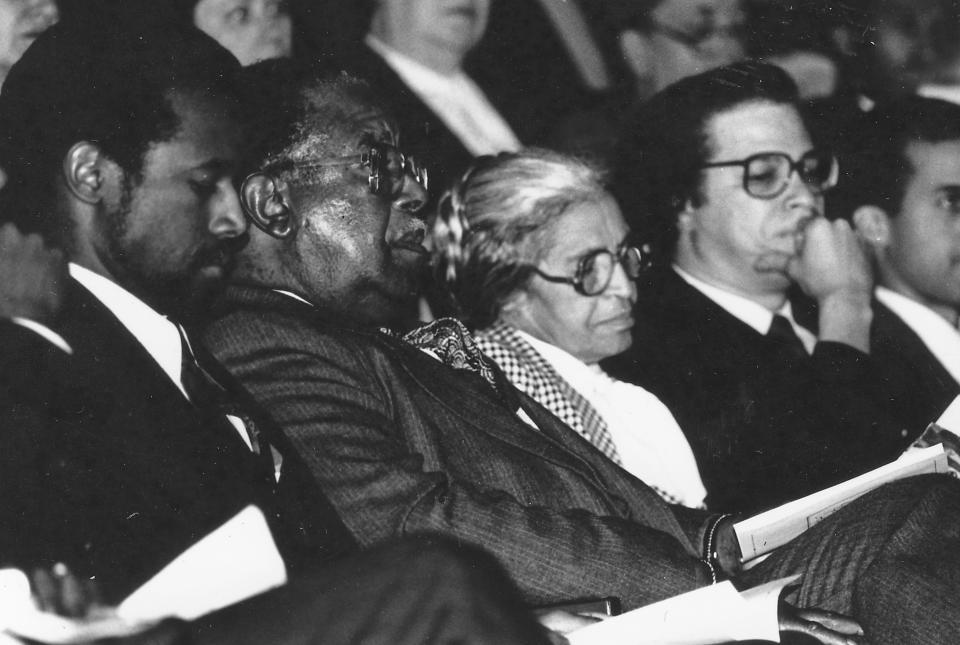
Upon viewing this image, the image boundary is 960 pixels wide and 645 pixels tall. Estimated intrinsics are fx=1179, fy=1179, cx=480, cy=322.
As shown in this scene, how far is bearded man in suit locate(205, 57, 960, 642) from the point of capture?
1926 millimetres

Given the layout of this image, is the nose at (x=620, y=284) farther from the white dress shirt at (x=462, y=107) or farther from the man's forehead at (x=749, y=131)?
the man's forehead at (x=749, y=131)

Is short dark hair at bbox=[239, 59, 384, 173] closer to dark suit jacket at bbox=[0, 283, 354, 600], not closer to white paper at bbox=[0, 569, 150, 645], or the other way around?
dark suit jacket at bbox=[0, 283, 354, 600]

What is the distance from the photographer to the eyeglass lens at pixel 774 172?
2.91 metres

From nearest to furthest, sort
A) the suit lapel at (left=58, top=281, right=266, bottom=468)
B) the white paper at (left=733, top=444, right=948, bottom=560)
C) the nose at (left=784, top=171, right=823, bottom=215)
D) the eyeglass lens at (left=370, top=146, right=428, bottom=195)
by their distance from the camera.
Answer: the suit lapel at (left=58, top=281, right=266, bottom=468), the white paper at (left=733, top=444, right=948, bottom=560), the eyeglass lens at (left=370, top=146, right=428, bottom=195), the nose at (left=784, top=171, right=823, bottom=215)

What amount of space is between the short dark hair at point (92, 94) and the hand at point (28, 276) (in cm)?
3

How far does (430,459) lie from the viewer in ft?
6.88

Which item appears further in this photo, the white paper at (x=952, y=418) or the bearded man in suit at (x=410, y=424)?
the white paper at (x=952, y=418)

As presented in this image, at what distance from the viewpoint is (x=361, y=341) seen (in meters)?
2.12

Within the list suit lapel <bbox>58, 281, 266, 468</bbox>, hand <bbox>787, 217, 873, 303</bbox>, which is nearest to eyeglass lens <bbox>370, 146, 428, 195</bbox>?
suit lapel <bbox>58, 281, 266, 468</bbox>

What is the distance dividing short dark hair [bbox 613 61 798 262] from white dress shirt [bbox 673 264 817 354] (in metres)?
0.11

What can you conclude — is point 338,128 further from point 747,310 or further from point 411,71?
point 747,310

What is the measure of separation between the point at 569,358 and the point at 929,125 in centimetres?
134

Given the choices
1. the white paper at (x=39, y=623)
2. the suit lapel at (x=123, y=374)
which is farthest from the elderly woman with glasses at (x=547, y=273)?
the white paper at (x=39, y=623)

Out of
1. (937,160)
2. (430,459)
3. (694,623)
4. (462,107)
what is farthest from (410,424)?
(937,160)
